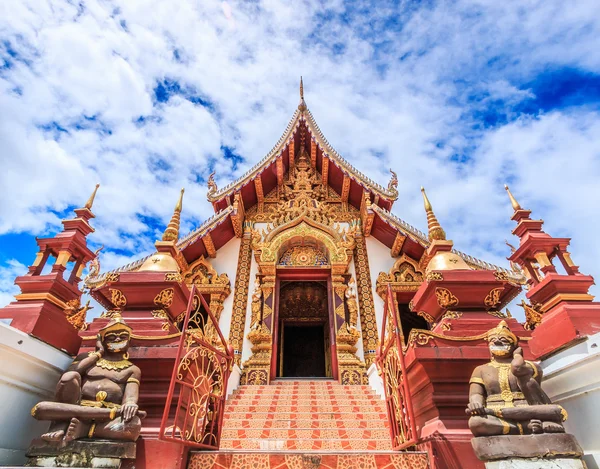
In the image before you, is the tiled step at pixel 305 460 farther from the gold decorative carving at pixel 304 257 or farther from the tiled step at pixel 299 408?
the gold decorative carving at pixel 304 257

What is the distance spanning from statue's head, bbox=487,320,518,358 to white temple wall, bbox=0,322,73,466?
128 inches

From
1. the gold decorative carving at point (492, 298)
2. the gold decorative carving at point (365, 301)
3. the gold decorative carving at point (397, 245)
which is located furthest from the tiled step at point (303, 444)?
the gold decorative carving at point (397, 245)

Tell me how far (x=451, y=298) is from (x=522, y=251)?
105 inches

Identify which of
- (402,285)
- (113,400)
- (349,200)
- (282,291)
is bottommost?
(113,400)

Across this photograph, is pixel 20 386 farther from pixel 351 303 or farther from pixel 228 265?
pixel 351 303

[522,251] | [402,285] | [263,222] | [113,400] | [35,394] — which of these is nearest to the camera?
[113,400]

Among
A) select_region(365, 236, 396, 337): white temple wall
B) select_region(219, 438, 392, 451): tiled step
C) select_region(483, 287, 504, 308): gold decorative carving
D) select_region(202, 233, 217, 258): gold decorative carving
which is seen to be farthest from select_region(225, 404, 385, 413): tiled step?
select_region(202, 233, 217, 258): gold decorative carving

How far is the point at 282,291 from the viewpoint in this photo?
8445 millimetres

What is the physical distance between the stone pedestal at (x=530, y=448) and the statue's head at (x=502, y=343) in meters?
0.51

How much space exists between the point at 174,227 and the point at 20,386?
2.25 metres

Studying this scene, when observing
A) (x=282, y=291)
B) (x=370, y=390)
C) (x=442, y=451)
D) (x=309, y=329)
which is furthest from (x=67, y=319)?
(x=309, y=329)

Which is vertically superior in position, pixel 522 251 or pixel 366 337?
pixel 522 251

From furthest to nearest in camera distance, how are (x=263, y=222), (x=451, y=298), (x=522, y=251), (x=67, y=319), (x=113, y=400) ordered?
(x=263, y=222)
(x=522, y=251)
(x=67, y=319)
(x=451, y=298)
(x=113, y=400)

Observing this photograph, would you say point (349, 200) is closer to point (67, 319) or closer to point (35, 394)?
point (67, 319)
